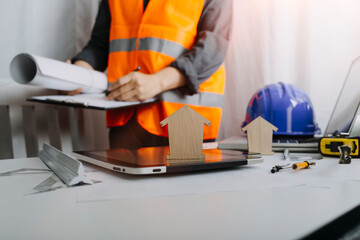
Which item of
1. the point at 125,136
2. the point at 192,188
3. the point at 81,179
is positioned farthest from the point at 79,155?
Answer: the point at 125,136

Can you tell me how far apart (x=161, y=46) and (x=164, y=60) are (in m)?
0.05

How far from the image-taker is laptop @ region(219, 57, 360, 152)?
2.28ft

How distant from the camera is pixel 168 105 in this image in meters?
1.06

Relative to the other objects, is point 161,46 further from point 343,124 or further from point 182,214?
point 182,214

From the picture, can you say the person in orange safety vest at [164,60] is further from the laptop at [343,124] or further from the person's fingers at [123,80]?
the laptop at [343,124]

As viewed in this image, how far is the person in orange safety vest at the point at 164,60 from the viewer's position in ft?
3.31

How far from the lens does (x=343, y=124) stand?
0.78m

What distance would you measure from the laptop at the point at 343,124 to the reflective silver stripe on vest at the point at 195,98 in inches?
13.3

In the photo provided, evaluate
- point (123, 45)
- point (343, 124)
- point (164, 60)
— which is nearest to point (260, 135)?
point (343, 124)

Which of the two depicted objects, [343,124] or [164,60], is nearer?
[343,124]

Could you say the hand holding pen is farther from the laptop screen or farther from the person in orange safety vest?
the laptop screen


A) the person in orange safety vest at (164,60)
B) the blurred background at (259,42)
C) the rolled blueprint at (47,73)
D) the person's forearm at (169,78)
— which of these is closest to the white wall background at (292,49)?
the blurred background at (259,42)

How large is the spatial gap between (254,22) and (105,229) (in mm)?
1297

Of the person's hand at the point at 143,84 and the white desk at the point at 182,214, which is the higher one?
the person's hand at the point at 143,84
